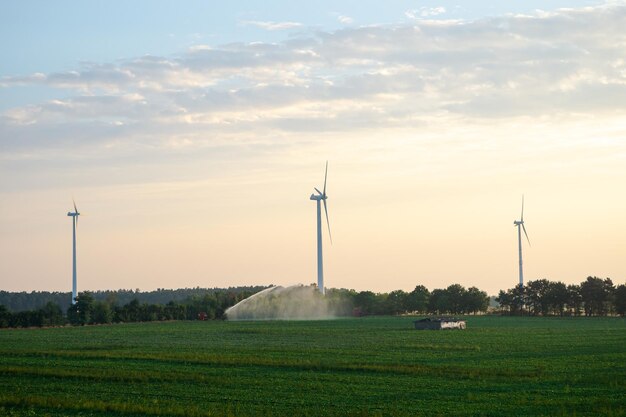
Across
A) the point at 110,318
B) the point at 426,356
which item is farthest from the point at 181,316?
the point at 426,356

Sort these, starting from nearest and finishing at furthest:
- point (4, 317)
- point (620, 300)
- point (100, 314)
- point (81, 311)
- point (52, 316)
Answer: point (4, 317)
point (52, 316)
point (81, 311)
point (100, 314)
point (620, 300)

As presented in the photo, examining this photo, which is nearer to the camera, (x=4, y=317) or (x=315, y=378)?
(x=315, y=378)

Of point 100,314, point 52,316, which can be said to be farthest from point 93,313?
point 52,316

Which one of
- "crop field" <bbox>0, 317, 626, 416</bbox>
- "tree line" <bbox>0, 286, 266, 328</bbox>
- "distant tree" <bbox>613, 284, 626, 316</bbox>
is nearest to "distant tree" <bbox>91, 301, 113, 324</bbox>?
"tree line" <bbox>0, 286, 266, 328</bbox>

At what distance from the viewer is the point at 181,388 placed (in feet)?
190

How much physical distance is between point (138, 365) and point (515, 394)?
98.6ft

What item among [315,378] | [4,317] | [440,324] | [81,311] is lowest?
[315,378]

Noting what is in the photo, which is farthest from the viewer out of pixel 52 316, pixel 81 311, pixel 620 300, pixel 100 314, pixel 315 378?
Answer: pixel 620 300

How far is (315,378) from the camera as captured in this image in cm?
6253

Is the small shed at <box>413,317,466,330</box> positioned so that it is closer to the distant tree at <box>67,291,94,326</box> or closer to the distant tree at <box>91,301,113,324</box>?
the distant tree at <box>91,301,113,324</box>

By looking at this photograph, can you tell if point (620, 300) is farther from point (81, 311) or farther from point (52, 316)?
point (52, 316)

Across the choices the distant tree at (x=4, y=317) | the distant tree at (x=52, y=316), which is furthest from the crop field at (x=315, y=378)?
the distant tree at (x=52, y=316)

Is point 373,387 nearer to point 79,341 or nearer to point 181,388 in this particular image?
point 181,388

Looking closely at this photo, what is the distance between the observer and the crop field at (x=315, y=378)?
163 feet
